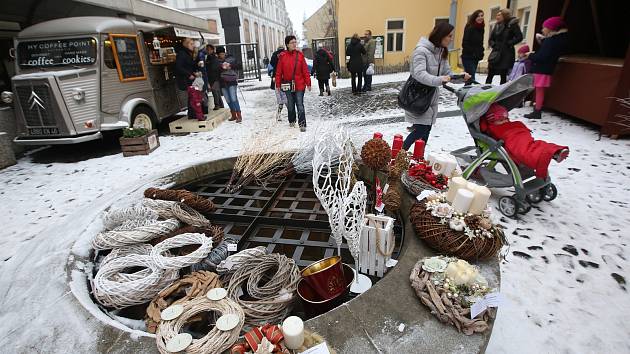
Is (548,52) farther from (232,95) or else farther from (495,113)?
(232,95)

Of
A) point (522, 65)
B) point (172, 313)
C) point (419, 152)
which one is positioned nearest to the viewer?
point (172, 313)

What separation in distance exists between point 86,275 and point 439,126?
5.94 m

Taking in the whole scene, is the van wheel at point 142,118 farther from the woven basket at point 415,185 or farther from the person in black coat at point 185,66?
the woven basket at point 415,185

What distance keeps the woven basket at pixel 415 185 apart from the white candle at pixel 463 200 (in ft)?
1.53

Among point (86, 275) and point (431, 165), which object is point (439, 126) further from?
point (86, 275)

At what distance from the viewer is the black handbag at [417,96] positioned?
3618 mm

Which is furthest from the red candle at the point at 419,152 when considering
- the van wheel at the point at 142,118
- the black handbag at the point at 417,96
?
the van wheel at the point at 142,118

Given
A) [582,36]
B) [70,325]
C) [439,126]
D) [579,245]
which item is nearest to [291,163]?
[70,325]

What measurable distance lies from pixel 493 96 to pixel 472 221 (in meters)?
1.86

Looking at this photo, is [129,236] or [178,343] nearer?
[178,343]

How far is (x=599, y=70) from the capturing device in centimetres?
500

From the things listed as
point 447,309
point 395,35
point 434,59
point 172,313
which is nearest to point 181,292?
point 172,313

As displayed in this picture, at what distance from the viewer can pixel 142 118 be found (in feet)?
21.8

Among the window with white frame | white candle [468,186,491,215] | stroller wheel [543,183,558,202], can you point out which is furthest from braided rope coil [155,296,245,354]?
the window with white frame
